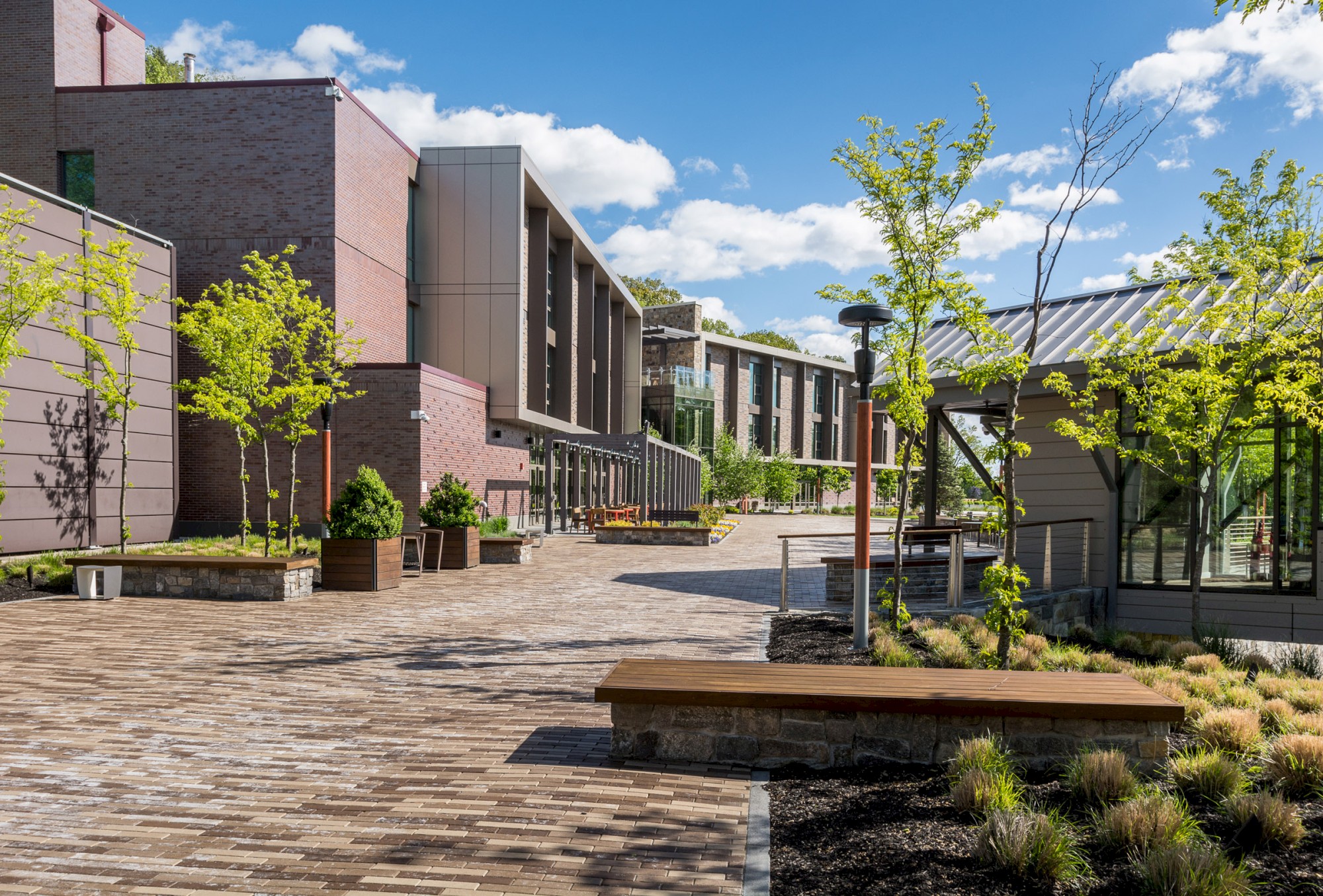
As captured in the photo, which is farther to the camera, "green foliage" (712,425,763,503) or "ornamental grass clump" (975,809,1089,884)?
"green foliage" (712,425,763,503)

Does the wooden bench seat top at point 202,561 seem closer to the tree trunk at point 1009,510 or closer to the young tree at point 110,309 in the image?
the young tree at point 110,309

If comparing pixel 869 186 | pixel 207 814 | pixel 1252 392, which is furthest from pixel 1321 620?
pixel 207 814

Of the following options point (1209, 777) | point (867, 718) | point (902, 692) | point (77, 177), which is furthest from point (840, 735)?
point (77, 177)

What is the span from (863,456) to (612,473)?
32.8 meters

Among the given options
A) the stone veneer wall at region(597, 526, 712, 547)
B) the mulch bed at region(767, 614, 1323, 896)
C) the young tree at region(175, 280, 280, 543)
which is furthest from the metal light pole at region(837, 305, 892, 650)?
the stone veneer wall at region(597, 526, 712, 547)

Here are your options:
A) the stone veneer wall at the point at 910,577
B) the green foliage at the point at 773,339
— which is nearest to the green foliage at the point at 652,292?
the green foliage at the point at 773,339

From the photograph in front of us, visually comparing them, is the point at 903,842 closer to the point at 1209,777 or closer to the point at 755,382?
the point at 1209,777

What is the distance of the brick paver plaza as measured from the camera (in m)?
3.70

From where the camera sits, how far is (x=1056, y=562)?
45.3 ft

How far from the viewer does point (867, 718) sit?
198 inches

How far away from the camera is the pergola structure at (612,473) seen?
1238 inches

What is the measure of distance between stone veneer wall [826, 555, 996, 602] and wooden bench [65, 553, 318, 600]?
25.3 feet

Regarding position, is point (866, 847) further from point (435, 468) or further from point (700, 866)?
point (435, 468)

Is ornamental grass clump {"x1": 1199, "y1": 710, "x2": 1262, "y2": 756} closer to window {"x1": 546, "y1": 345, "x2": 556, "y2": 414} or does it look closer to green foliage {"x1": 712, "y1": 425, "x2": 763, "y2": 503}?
window {"x1": 546, "y1": 345, "x2": 556, "y2": 414}
